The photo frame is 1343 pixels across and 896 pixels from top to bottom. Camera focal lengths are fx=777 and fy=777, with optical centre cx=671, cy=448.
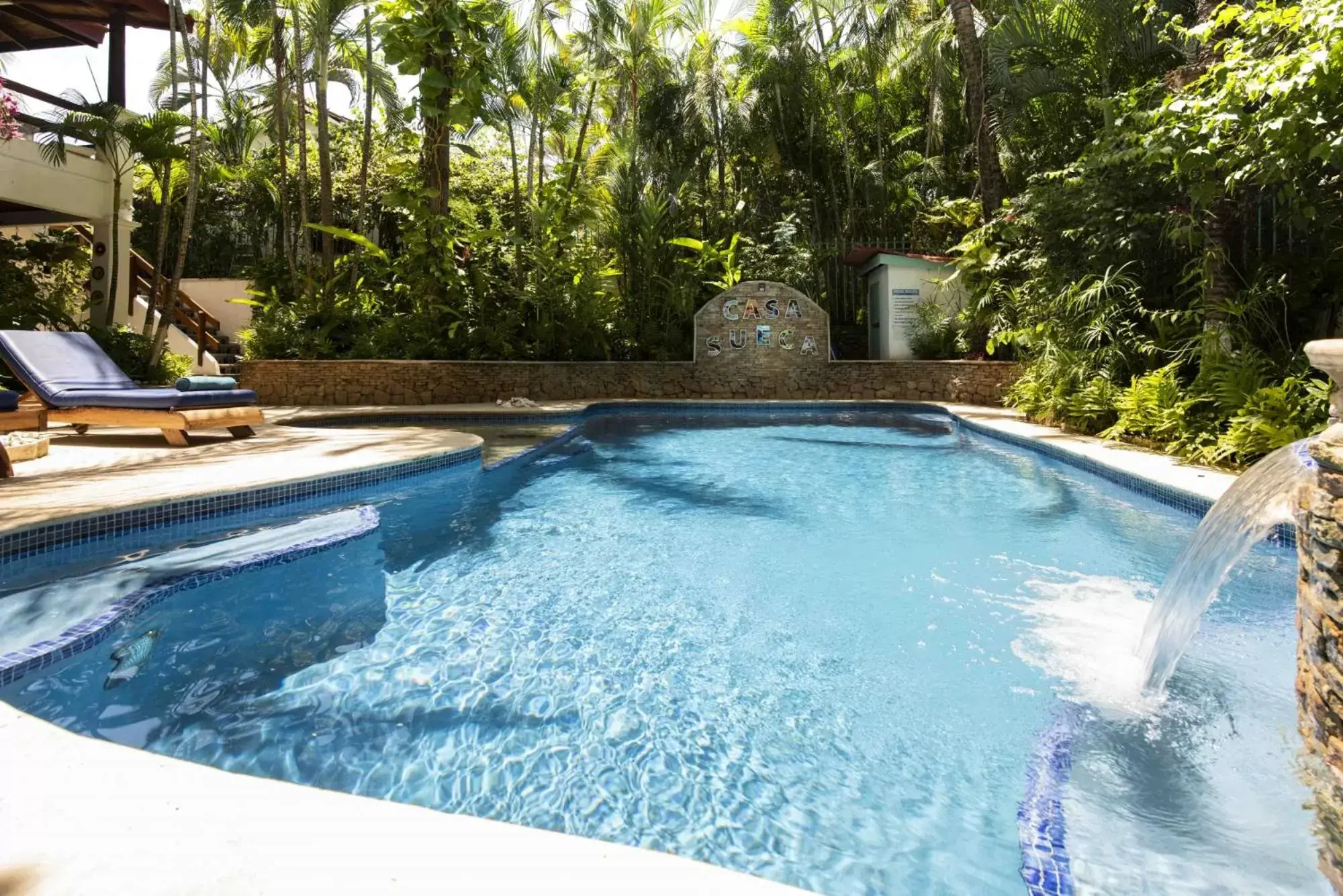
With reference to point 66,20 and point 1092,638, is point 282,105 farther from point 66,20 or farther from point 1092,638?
point 1092,638

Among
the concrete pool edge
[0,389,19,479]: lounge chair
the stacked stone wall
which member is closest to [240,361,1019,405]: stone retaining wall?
the stacked stone wall

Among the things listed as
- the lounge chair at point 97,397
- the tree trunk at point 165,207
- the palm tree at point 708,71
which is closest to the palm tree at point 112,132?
the tree trunk at point 165,207

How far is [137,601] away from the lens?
3578mm

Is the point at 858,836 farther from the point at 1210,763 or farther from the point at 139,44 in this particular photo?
the point at 139,44

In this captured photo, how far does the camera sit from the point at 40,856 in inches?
58.9

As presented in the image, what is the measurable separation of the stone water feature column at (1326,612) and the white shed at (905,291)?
43.7ft

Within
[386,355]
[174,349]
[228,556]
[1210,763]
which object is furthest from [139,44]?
[1210,763]

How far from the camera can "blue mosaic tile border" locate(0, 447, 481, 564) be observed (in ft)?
13.0

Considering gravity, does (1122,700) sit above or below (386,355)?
below

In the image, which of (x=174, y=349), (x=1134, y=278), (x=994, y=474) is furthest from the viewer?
(x=174, y=349)

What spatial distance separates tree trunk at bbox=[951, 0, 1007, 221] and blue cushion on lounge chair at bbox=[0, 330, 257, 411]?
38.0ft

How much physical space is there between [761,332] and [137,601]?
479 inches

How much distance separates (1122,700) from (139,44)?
22789mm

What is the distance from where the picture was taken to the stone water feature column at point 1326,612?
181cm
